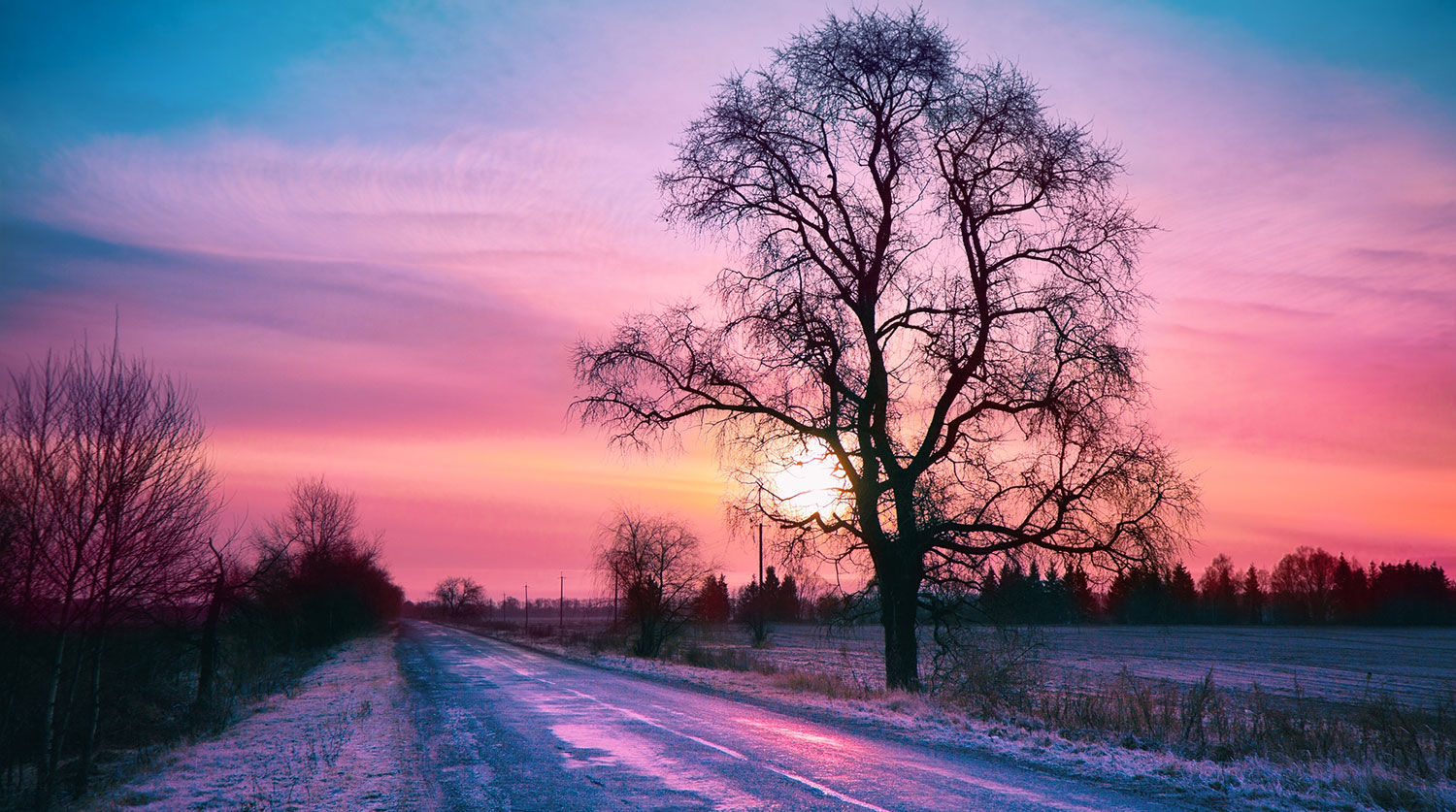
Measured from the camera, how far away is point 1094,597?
17.3 metres

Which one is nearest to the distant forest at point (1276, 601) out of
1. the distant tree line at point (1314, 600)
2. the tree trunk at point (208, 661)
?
the distant tree line at point (1314, 600)

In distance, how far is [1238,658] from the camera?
56688mm

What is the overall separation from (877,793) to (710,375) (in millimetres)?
11368

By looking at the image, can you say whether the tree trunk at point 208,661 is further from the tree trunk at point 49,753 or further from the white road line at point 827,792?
the white road line at point 827,792

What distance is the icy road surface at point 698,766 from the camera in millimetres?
7746

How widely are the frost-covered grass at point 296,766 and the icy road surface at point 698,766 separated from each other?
0.52 m

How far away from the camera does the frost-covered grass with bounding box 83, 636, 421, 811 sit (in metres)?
8.48

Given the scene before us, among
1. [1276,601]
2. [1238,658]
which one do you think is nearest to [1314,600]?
[1276,601]

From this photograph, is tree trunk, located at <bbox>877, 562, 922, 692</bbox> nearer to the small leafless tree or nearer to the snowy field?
the snowy field

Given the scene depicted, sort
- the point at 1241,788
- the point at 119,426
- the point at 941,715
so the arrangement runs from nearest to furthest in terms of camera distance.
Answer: the point at 1241,788, the point at 119,426, the point at 941,715

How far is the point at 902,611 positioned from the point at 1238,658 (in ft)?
166

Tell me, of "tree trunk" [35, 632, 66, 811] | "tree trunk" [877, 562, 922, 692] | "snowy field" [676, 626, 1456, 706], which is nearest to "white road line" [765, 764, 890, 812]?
"tree trunk" [35, 632, 66, 811]

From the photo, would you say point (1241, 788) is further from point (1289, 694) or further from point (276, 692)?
point (1289, 694)

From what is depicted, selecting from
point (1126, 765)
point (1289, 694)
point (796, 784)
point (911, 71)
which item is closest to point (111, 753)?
point (796, 784)
